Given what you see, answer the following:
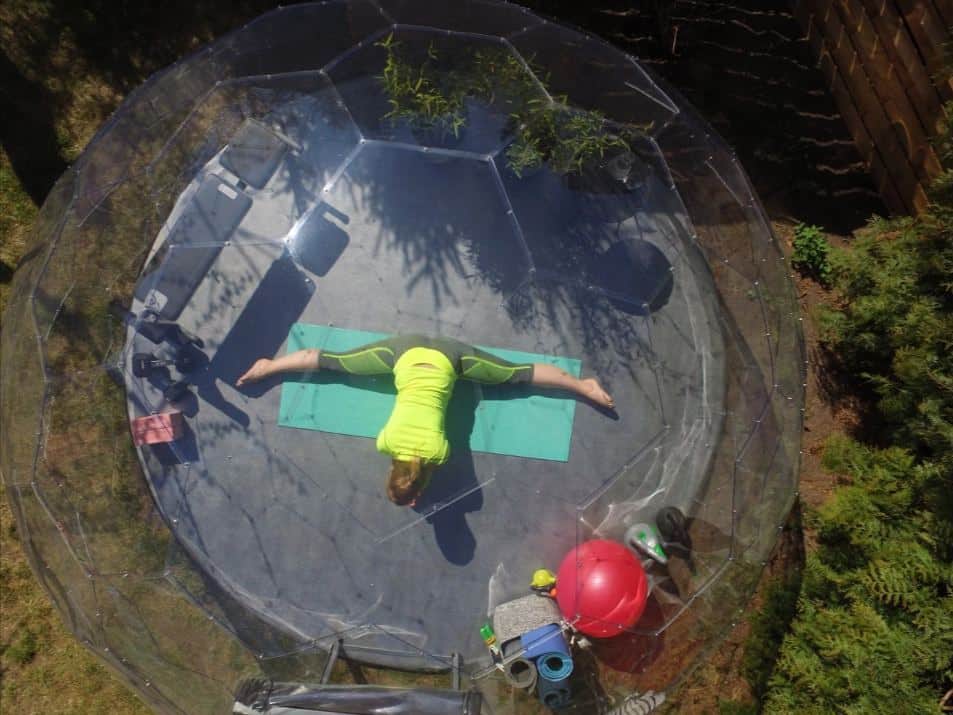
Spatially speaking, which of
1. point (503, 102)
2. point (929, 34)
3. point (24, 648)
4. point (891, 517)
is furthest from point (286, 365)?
point (929, 34)

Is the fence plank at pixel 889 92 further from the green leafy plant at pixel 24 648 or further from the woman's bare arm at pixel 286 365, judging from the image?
the green leafy plant at pixel 24 648

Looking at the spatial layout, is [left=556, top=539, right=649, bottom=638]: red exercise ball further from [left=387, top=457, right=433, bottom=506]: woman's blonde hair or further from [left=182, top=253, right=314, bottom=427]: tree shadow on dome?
[left=182, top=253, right=314, bottom=427]: tree shadow on dome

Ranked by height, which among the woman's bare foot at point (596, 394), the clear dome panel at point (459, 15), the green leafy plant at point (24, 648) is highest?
the clear dome panel at point (459, 15)

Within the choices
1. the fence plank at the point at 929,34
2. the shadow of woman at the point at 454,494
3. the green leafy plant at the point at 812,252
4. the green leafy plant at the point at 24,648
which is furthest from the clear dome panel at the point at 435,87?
the green leafy plant at the point at 24,648

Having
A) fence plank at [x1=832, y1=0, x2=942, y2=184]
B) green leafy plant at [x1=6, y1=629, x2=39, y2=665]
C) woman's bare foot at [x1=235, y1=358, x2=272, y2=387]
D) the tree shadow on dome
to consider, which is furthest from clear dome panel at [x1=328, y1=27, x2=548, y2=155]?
green leafy plant at [x1=6, y1=629, x2=39, y2=665]

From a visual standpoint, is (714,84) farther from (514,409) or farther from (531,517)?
(531,517)
